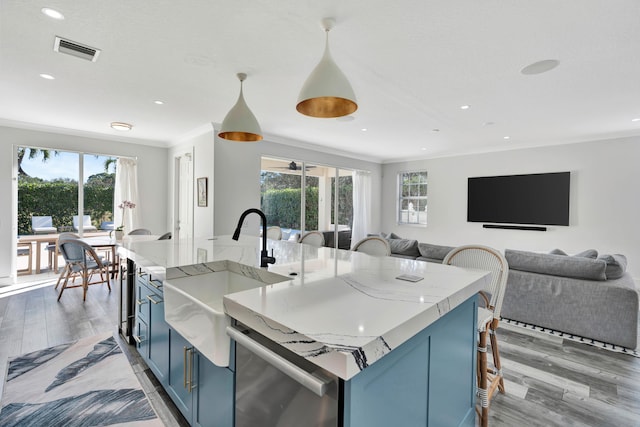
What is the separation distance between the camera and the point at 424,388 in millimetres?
1183

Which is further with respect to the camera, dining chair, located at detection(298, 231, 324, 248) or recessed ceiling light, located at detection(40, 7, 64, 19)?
dining chair, located at detection(298, 231, 324, 248)

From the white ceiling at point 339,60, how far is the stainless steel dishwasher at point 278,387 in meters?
1.88

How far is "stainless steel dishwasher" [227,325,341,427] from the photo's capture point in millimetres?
847

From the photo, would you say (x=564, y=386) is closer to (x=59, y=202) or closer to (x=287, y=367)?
(x=287, y=367)

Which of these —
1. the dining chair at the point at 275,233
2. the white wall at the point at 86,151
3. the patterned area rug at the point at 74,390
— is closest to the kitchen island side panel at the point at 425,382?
the patterned area rug at the point at 74,390

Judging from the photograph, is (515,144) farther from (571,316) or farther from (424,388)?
(424,388)

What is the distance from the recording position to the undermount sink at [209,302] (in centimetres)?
120

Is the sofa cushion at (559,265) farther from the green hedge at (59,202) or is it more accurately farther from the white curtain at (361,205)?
the green hedge at (59,202)

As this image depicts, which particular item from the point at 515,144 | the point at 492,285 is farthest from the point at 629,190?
the point at 492,285

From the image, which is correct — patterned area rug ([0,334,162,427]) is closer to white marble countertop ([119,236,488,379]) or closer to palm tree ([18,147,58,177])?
white marble countertop ([119,236,488,379])

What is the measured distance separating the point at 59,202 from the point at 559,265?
701 cm

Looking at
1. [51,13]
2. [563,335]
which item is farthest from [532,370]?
[51,13]

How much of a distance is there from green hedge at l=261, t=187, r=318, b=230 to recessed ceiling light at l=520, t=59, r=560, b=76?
4126mm

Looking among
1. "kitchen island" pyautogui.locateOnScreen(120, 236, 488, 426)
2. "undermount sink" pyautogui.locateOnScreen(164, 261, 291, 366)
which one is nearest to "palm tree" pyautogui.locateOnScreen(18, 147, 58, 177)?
"kitchen island" pyautogui.locateOnScreen(120, 236, 488, 426)
